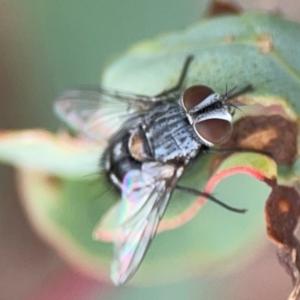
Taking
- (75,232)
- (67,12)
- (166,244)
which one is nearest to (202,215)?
(166,244)

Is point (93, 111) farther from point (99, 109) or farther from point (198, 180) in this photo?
point (198, 180)

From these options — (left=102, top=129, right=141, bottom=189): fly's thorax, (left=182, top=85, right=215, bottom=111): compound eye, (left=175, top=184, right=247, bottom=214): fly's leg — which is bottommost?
(left=175, top=184, right=247, bottom=214): fly's leg

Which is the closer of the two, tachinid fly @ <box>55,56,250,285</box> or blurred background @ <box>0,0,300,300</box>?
tachinid fly @ <box>55,56,250,285</box>

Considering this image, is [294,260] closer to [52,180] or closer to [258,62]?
[258,62]

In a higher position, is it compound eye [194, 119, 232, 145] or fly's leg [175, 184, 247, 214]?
compound eye [194, 119, 232, 145]

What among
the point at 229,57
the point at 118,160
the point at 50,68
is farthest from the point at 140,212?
the point at 50,68

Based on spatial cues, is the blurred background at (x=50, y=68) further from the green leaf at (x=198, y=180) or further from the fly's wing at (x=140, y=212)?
the fly's wing at (x=140, y=212)

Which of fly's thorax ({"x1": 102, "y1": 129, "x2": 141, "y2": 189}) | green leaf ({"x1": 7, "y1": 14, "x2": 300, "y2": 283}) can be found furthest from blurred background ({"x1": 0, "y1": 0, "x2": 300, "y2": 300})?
fly's thorax ({"x1": 102, "y1": 129, "x2": 141, "y2": 189})

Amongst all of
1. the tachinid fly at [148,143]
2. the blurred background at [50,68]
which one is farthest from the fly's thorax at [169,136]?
the blurred background at [50,68]

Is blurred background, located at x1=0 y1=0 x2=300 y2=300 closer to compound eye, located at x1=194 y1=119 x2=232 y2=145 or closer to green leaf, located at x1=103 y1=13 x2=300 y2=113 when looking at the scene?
green leaf, located at x1=103 y1=13 x2=300 y2=113

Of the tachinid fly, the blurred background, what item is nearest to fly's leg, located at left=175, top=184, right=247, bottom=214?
the tachinid fly
